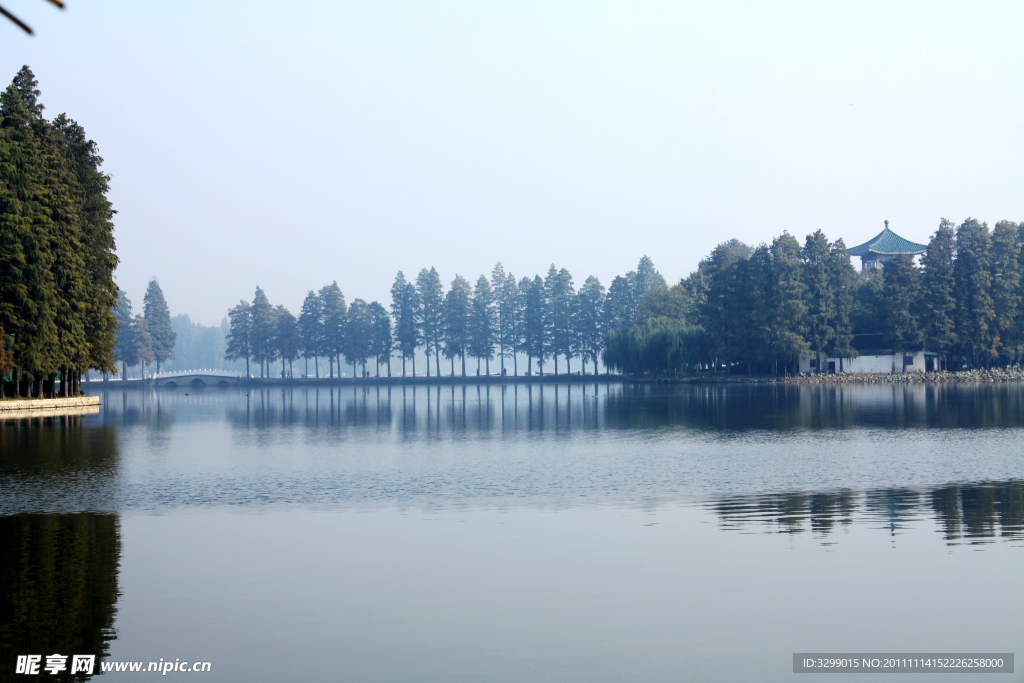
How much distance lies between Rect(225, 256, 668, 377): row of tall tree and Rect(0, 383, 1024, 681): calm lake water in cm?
10881

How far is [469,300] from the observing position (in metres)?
146

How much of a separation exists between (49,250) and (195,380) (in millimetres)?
88604

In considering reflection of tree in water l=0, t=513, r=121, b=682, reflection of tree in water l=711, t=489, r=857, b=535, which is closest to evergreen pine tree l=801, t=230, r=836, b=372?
reflection of tree in water l=711, t=489, r=857, b=535

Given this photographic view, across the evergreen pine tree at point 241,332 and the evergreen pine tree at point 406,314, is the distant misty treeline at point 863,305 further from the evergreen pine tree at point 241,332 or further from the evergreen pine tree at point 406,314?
the evergreen pine tree at point 241,332

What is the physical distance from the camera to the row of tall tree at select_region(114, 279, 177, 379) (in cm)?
15375

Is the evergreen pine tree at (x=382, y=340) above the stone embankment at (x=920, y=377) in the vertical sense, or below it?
above

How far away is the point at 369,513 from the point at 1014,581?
11.3m

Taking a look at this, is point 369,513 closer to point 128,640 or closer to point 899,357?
point 128,640

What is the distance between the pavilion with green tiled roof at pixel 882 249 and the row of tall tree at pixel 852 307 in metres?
20.7

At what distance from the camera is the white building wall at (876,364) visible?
9750 centimetres

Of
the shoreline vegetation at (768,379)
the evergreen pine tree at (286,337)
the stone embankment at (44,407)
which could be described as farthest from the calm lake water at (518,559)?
the evergreen pine tree at (286,337)

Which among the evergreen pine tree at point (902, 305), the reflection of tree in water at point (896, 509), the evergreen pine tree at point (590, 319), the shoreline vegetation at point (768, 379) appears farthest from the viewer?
the evergreen pine tree at point (590, 319)

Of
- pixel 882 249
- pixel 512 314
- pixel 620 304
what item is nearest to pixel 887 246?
pixel 882 249

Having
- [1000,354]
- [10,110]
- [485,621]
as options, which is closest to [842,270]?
[1000,354]
